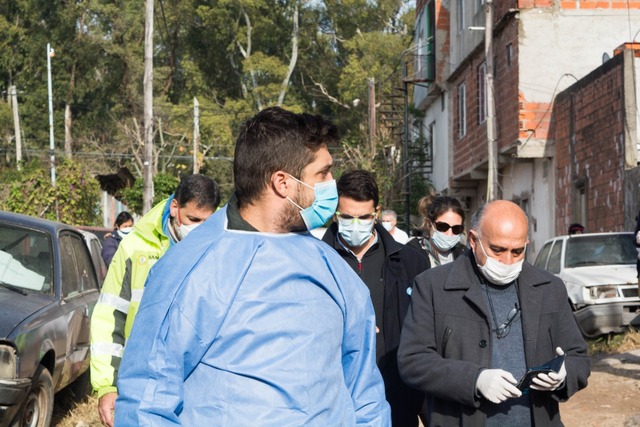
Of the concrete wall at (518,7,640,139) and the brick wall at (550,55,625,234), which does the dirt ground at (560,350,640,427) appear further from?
the concrete wall at (518,7,640,139)

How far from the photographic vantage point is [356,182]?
19.1ft

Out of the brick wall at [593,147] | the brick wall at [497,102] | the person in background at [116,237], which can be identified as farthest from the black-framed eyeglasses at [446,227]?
the brick wall at [497,102]

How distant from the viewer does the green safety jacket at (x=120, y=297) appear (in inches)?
201

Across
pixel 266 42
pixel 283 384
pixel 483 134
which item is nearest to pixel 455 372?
pixel 283 384

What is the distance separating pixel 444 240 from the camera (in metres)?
6.82

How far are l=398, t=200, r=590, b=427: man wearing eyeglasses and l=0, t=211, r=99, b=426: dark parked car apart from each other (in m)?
3.68

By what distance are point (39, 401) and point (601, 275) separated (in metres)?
8.67

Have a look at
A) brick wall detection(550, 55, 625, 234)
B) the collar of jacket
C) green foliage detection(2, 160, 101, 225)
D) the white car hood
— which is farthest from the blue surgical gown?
green foliage detection(2, 160, 101, 225)

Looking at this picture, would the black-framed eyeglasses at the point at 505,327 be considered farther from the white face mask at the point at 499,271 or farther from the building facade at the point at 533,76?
the building facade at the point at 533,76

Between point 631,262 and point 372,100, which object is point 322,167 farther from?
point 372,100

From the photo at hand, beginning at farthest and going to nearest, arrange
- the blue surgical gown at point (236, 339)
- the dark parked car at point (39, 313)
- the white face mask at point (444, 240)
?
the dark parked car at point (39, 313), the white face mask at point (444, 240), the blue surgical gown at point (236, 339)

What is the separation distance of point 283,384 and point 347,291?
0.41m

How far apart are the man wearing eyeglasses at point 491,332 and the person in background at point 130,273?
1.33m

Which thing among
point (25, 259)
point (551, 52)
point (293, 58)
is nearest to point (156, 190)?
point (551, 52)
